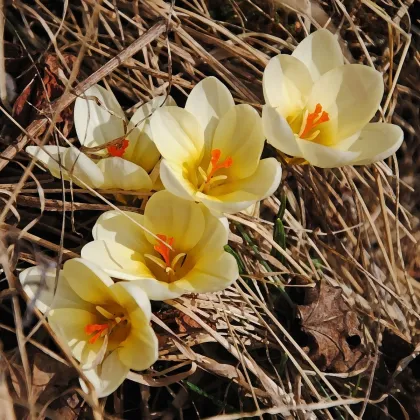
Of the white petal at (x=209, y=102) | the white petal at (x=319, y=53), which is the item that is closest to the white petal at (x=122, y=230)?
the white petal at (x=209, y=102)

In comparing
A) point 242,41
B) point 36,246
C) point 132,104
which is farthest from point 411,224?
point 36,246

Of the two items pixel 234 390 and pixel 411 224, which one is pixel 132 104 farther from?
pixel 411 224

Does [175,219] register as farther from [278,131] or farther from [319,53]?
[319,53]

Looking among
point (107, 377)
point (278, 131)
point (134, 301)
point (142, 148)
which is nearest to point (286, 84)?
point (278, 131)

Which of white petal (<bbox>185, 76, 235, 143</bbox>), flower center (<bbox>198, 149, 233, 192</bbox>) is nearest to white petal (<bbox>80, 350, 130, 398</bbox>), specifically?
flower center (<bbox>198, 149, 233, 192</bbox>)

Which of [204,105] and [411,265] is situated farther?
[411,265]
